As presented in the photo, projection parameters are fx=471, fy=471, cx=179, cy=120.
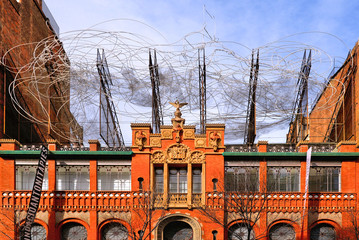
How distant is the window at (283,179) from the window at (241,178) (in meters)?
1.23

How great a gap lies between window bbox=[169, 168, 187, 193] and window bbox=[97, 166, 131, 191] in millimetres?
Answer: 3577

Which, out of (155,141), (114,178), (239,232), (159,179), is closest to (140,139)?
(155,141)

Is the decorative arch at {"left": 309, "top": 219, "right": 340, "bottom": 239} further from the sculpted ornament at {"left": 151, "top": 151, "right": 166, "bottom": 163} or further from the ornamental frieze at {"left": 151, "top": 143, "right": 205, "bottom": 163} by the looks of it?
the sculpted ornament at {"left": 151, "top": 151, "right": 166, "bottom": 163}

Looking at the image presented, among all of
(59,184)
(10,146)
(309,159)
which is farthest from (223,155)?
(10,146)

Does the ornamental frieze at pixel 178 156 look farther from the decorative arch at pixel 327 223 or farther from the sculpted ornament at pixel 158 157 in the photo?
the decorative arch at pixel 327 223

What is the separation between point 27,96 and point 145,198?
18.6 meters

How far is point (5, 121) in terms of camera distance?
4347 centimetres

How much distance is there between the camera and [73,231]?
3894 centimetres

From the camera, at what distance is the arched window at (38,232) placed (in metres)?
38.6

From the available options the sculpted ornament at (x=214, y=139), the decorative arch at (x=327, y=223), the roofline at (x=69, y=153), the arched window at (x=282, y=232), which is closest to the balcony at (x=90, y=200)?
the roofline at (x=69, y=153)

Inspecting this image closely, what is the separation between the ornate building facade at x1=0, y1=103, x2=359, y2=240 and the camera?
3838 cm

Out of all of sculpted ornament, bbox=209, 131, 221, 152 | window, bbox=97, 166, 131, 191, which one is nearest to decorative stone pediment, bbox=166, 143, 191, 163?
sculpted ornament, bbox=209, 131, 221, 152

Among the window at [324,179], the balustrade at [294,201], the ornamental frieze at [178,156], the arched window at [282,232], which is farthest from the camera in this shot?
the window at [324,179]

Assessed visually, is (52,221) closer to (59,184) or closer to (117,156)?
(59,184)
